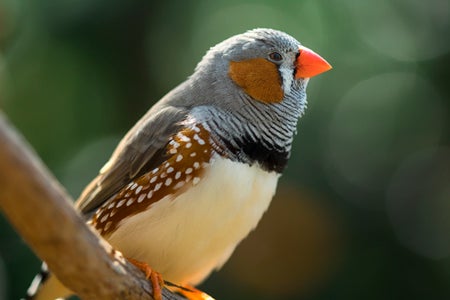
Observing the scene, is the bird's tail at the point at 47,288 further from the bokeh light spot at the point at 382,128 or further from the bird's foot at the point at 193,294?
the bokeh light spot at the point at 382,128

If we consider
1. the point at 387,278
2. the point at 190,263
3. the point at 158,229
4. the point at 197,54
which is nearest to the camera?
the point at 158,229

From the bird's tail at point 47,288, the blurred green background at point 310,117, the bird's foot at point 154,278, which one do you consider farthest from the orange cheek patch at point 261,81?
the bird's tail at point 47,288

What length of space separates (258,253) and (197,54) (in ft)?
3.89

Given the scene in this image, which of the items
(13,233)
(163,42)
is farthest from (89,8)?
(13,233)

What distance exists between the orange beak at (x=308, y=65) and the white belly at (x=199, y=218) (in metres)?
0.45

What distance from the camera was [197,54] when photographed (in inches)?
178

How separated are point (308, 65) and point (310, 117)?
995 millimetres

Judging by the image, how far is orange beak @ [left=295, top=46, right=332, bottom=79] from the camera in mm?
3308

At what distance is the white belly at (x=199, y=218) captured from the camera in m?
3.03

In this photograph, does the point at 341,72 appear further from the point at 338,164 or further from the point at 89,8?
the point at 89,8

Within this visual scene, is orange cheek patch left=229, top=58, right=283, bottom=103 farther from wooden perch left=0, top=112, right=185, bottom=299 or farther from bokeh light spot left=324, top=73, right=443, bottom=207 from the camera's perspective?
bokeh light spot left=324, top=73, right=443, bottom=207

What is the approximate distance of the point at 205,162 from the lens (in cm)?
304

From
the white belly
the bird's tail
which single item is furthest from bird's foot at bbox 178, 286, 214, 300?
the bird's tail

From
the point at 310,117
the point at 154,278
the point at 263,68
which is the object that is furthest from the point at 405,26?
the point at 154,278
